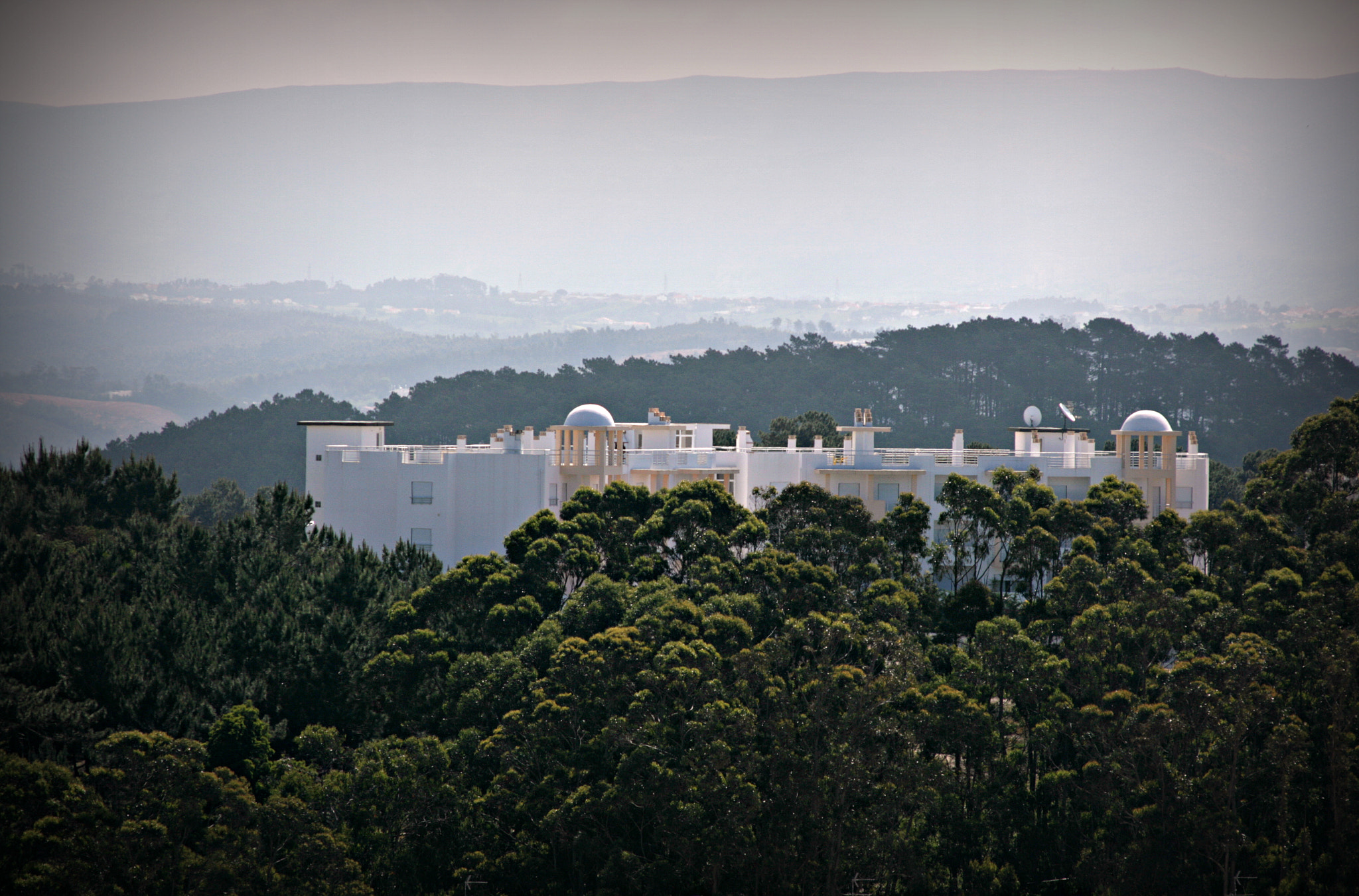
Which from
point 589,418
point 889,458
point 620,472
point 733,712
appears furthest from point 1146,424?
point 733,712

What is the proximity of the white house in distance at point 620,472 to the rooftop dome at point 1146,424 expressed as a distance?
0.07m

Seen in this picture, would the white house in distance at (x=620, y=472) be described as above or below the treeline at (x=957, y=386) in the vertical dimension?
below

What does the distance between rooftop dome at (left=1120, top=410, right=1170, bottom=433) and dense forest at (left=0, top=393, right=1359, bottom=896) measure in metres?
12.0

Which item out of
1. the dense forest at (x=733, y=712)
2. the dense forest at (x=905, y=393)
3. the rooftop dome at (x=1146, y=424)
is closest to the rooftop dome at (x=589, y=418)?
the dense forest at (x=733, y=712)

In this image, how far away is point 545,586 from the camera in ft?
139

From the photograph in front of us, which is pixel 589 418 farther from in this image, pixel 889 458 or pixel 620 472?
pixel 889 458

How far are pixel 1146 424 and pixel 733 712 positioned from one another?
30103mm

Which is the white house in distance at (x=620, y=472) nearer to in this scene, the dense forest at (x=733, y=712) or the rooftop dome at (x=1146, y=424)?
the rooftop dome at (x=1146, y=424)

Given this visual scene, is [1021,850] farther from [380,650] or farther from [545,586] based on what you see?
[380,650]

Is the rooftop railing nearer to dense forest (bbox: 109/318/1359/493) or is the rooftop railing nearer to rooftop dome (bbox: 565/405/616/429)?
rooftop dome (bbox: 565/405/616/429)

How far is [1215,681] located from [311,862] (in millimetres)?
22813

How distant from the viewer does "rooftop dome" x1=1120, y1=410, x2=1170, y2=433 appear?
191ft

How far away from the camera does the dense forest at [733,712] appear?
34.1 meters

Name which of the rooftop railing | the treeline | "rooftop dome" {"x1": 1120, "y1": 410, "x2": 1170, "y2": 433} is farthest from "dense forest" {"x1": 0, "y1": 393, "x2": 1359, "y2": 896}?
the treeline
